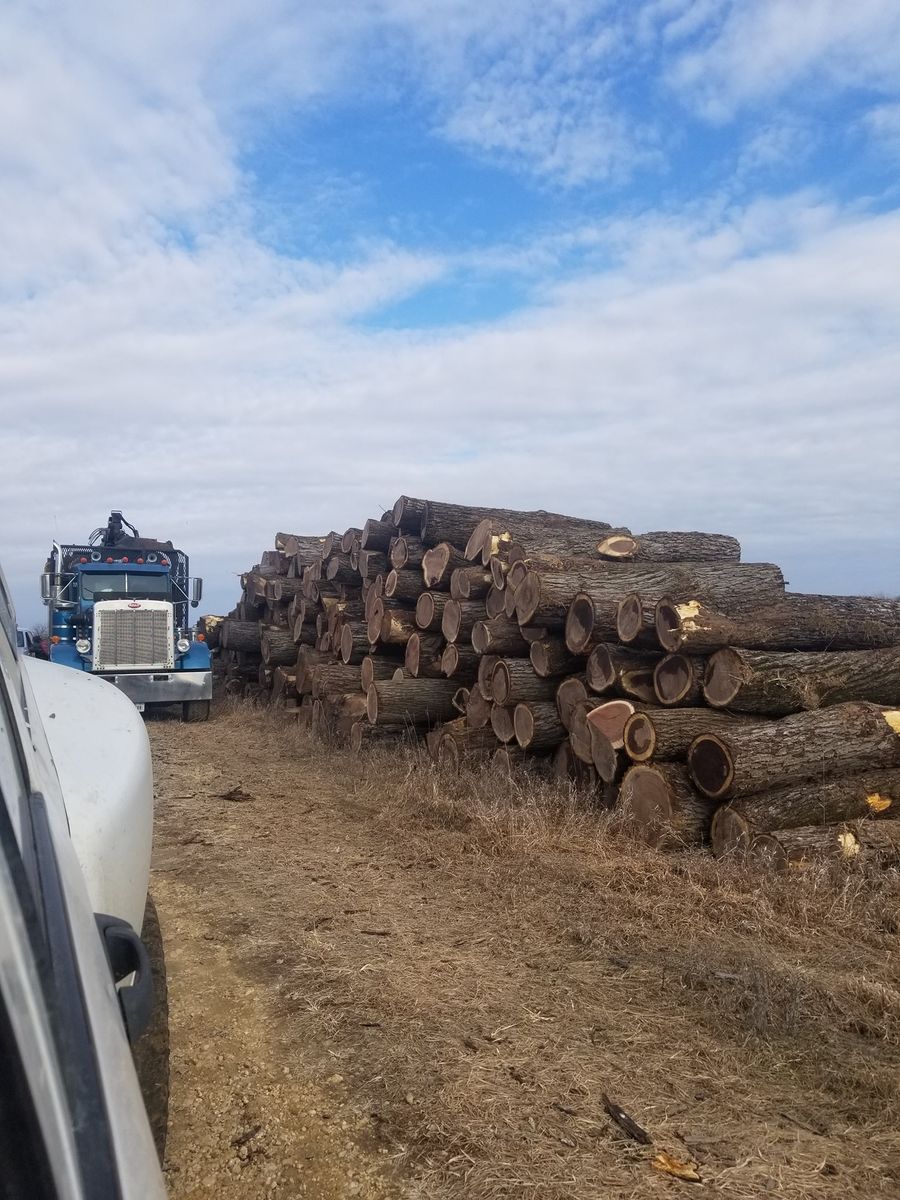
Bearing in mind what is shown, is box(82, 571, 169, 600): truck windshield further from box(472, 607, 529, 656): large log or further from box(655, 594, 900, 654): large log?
box(655, 594, 900, 654): large log

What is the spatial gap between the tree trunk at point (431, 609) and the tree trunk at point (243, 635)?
6.36 metres

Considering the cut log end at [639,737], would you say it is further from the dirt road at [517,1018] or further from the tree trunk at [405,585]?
the tree trunk at [405,585]

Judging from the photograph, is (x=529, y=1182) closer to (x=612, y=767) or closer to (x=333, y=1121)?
(x=333, y=1121)

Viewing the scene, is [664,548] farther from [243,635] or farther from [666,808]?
[243,635]

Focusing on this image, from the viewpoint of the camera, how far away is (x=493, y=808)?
281 inches

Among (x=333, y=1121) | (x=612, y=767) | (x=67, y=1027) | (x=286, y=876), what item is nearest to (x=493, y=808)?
(x=612, y=767)

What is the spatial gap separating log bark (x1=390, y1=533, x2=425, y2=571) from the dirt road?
4.59 meters

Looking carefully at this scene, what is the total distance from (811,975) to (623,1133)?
73.0 inches

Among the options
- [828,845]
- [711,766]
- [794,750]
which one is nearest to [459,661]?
[711,766]

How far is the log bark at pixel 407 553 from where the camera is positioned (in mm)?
10977

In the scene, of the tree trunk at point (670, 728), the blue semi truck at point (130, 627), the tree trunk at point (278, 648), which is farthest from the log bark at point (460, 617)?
the blue semi truck at point (130, 627)

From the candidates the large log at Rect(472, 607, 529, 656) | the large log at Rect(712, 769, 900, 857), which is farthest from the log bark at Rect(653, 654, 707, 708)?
the large log at Rect(472, 607, 529, 656)

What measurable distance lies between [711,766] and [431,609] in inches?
176

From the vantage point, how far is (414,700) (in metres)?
10.3
